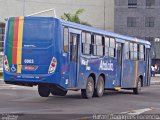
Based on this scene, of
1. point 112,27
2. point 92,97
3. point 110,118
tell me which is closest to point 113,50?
point 92,97

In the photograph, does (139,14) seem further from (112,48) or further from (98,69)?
(98,69)

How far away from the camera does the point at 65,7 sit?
9444 centimetres

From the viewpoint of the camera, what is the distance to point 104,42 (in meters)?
23.2

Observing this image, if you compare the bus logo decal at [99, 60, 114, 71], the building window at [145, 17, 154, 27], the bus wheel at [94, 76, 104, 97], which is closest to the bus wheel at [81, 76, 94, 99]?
the bus wheel at [94, 76, 104, 97]

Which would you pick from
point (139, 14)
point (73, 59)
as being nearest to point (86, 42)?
point (73, 59)

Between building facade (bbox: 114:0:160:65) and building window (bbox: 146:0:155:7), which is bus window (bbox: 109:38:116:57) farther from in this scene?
building window (bbox: 146:0:155:7)

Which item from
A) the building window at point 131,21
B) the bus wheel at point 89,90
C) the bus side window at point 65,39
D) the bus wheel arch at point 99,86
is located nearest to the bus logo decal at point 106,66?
the bus wheel arch at point 99,86

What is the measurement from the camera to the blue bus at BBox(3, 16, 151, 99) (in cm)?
1880

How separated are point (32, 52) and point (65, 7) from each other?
249 ft

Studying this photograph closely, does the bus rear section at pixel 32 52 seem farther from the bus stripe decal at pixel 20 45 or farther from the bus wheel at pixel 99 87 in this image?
the bus wheel at pixel 99 87

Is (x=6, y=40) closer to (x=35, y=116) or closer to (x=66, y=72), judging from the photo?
(x=66, y=72)

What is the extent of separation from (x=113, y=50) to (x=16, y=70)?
22.2ft

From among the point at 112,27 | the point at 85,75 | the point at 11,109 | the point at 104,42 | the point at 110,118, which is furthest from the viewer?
the point at 112,27

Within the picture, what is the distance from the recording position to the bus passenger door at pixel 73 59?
19.9 m
